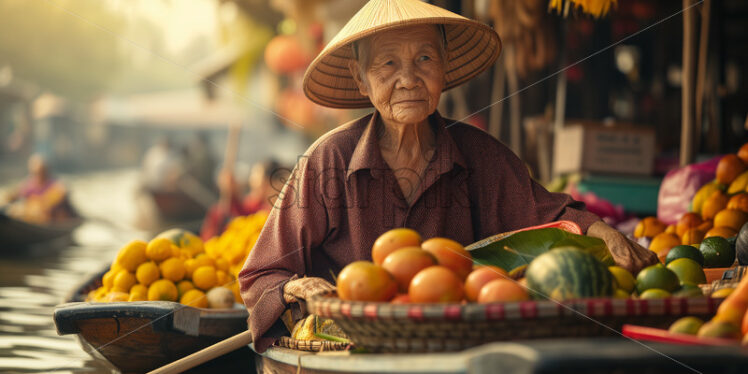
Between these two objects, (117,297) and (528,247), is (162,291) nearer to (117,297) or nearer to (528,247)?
(117,297)

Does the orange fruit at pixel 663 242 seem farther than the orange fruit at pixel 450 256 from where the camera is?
Yes

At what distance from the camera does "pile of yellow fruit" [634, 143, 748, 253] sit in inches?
117

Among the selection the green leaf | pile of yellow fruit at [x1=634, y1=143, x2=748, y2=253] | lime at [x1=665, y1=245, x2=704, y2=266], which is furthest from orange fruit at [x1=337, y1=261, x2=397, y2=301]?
pile of yellow fruit at [x1=634, y1=143, x2=748, y2=253]

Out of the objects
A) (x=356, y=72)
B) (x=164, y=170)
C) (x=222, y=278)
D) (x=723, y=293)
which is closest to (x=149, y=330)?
(x=222, y=278)

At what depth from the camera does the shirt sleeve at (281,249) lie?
2160 mm

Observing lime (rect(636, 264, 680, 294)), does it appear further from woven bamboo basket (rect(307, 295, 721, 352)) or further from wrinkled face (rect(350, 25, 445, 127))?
wrinkled face (rect(350, 25, 445, 127))

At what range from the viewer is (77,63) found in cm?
2448

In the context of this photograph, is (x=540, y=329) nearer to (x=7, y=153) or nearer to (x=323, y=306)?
(x=323, y=306)

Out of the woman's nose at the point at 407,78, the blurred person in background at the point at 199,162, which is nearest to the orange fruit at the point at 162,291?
the woman's nose at the point at 407,78

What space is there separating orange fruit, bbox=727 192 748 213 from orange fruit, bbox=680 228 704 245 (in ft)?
0.55

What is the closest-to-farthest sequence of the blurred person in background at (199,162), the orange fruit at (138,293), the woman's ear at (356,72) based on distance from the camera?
the woman's ear at (356,72) → the orange fruit at (138,293) → the blurred person in background at (199,162)

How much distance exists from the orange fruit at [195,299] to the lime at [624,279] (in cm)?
202

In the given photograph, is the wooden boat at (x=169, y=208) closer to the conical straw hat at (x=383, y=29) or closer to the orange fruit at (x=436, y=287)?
the conical straw hat at (x=383, y=29)

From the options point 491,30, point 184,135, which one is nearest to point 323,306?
point 491,30
